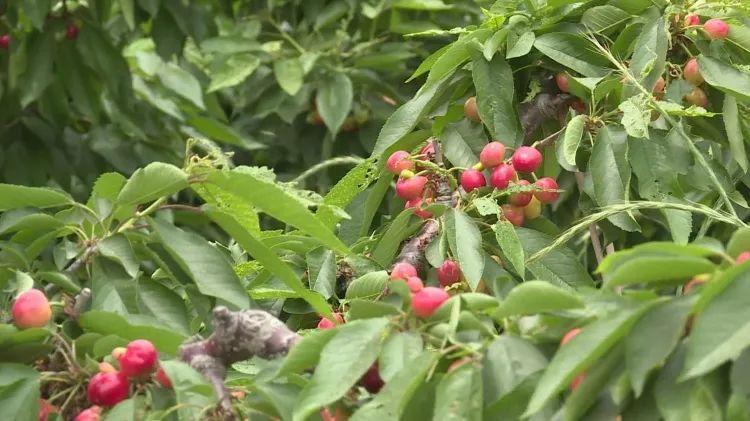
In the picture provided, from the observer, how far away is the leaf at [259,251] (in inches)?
48.5

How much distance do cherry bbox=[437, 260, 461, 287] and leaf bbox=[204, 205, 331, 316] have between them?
0.24 metres

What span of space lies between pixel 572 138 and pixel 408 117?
0.25m

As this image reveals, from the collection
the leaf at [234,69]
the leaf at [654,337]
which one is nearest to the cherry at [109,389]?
the leaf at [654,337]

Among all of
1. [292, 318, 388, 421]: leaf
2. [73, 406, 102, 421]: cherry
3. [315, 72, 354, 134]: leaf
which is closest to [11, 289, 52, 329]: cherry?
[73, 406, 102, 421]: cherry

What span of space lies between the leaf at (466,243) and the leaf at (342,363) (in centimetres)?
38

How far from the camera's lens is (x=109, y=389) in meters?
1.06

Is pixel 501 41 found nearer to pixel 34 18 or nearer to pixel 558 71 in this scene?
pixel 558 71

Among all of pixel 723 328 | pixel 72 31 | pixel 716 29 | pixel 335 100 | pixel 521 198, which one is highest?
pixel 723 328

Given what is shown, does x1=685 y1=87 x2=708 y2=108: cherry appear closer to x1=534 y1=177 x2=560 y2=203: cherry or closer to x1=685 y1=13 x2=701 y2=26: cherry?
x1=685 y1=13 x2=701 y2=26: cherry

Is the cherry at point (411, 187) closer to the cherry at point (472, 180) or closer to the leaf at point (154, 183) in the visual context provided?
the cherry at point (472, 180)

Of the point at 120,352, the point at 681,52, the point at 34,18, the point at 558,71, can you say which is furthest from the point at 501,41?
the point at 34,18

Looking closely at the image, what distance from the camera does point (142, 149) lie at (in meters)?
3.19

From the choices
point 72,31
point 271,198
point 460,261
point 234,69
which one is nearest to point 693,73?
point 460,261

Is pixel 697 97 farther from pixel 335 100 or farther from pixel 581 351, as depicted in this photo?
pixel 335 100
